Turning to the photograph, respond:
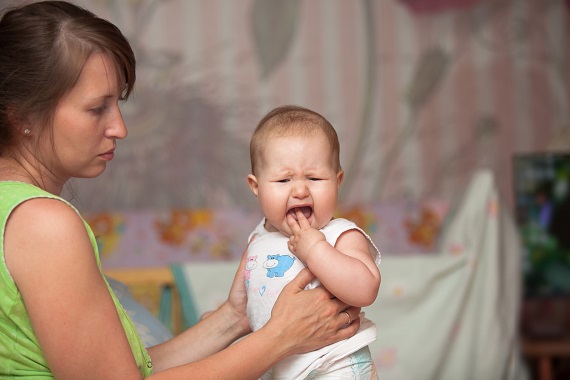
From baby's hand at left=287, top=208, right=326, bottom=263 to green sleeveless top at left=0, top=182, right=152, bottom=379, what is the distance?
0.36m

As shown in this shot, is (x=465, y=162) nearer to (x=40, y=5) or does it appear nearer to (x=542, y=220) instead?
(x=542, y=220)

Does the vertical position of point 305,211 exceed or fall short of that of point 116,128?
it falls short

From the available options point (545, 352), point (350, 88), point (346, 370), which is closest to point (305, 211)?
point (346, 370)

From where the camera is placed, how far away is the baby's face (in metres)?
1.44

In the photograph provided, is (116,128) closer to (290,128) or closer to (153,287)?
(290,128)

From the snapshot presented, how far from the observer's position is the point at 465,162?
3775 mm

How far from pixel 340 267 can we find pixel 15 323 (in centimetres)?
52

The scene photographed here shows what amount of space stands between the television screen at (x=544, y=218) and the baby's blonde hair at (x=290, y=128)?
2014 millimetres

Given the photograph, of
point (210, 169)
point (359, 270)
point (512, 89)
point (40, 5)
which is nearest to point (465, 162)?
point (512, 89)

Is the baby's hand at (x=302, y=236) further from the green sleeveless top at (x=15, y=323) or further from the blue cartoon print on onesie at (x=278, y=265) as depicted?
the green sleeveless top at (x=15, y=323)

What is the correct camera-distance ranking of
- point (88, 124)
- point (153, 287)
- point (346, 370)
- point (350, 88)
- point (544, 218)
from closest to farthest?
1. point (88, 124)
2. point (346, 370)
3. point (153, 287)
4. point (544, 218)
5. point (350, 88)

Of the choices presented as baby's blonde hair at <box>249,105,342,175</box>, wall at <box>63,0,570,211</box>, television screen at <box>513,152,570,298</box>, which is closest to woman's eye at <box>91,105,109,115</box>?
baby's blonde hair at <box>249,105,342,175</box>

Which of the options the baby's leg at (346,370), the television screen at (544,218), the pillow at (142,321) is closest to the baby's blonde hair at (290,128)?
the baby's leg at (346,370)

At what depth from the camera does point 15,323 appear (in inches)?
47.6
